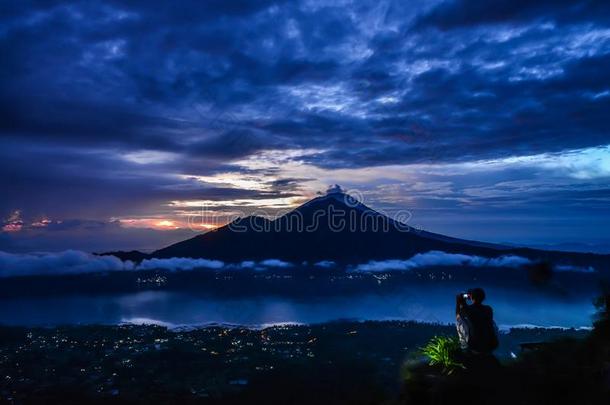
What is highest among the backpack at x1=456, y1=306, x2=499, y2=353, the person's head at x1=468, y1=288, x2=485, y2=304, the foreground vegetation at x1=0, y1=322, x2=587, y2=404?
the person's head at x1=468, y1=288, x2=485, y2=304

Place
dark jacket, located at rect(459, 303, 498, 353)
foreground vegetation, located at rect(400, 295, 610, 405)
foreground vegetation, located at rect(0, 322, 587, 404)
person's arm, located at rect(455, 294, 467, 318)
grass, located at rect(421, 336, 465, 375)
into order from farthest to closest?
foreground vegetation, located at rect(0, 322, 587, 404) → grass, located at rect(421, 336, 465, 375) → person's arm, located at rect(455, 294, 467, 318) → dark jacket, located at rect(459, 303, 498, 353) → foreground vegetation, located at rect(400, 295, 610, 405)

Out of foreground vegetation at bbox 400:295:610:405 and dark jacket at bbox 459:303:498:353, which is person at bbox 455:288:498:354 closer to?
dark jacket at bbox 459:303:498:353

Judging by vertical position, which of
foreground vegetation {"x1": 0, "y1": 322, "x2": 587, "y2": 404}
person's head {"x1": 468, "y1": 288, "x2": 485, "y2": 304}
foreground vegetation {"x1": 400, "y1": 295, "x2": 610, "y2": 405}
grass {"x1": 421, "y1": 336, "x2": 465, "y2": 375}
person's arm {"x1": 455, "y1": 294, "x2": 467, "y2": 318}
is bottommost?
foreground vegetation {"x1": 0, "y1": 322, "x2": 587, "y2": 404}

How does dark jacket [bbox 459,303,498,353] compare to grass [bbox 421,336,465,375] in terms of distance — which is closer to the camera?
dark jacket [bbox 459,303,498,353]

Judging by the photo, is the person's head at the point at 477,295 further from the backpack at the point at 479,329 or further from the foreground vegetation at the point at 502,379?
the foreground vegetation at the point at 502,379

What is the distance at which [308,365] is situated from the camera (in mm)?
113750

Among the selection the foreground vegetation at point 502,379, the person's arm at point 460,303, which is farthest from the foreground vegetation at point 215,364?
the person's arm at point 460,303

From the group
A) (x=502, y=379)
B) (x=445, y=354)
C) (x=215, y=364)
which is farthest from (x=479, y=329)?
(x=215, y=364)

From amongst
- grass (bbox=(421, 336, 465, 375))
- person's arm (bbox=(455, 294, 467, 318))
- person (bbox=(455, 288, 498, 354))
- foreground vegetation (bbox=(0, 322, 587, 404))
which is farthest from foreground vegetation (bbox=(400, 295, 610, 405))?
foreground vegetation (bbox=(0, 322, 587, 404))

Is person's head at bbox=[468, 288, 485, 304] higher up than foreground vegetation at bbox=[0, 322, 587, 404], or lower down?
higher up

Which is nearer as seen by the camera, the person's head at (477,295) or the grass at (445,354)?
the person's head at (477,295)

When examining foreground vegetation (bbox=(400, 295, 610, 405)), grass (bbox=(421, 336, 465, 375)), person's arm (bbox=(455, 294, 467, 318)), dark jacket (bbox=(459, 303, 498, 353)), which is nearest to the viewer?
foreground vegetation (bbox=(400, 295, 610, 405))

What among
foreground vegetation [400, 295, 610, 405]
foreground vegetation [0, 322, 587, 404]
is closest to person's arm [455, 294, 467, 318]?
foreground vegetation [400, 295, 610, 405]

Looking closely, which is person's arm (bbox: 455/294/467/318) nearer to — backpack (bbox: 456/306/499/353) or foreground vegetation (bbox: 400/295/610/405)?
backpack (bbox: 456/306/499/353)
